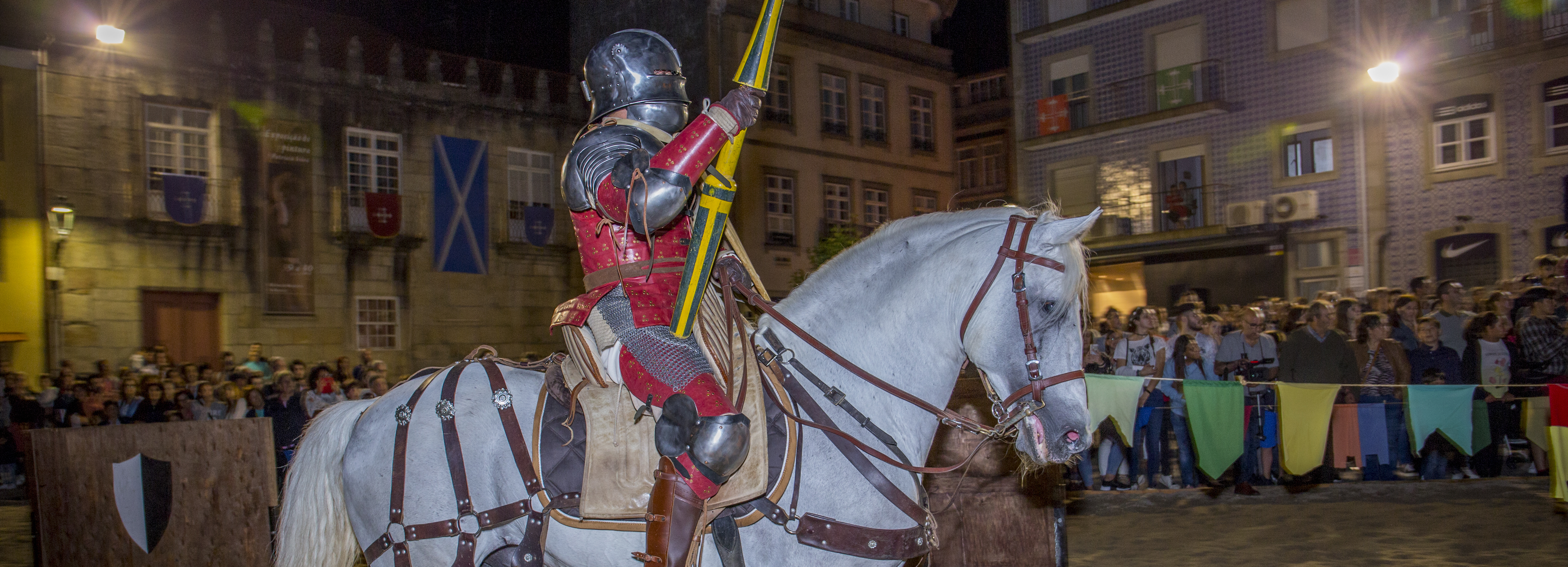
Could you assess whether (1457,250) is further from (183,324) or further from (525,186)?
(183,324)

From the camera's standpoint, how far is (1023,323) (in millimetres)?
2998

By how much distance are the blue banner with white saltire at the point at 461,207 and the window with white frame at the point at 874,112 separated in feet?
33.7

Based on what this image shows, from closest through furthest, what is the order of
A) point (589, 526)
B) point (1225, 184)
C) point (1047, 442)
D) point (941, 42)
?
1. point (1047, 442)
2. point (589, 526)
3. point (1225, 184)
4. point (941, 42)

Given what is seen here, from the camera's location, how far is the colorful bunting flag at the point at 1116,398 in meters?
8.20

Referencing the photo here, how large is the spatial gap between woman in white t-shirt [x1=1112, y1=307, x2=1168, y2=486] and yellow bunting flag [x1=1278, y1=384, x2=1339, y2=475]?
3.57 ft

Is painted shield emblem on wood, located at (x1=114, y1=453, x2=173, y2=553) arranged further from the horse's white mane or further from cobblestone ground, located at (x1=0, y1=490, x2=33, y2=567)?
the horse's white mane

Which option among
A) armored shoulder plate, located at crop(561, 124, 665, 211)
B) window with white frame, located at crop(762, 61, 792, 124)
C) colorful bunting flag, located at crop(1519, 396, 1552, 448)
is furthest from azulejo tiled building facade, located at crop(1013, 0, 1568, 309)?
armored shoulder plate, located at crop(561, 124, 665, 211)

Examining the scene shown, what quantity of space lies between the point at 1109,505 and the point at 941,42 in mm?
22621

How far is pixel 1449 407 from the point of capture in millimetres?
8492

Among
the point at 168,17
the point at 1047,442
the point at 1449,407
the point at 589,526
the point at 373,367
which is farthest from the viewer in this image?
the point at 168,17

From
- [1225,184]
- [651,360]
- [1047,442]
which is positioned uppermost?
[1225,184]

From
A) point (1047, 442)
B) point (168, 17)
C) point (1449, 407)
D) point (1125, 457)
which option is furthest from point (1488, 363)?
point (168, 17)

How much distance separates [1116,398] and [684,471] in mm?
6253

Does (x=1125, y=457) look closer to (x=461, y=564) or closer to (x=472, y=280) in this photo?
(x=461, y=564)
